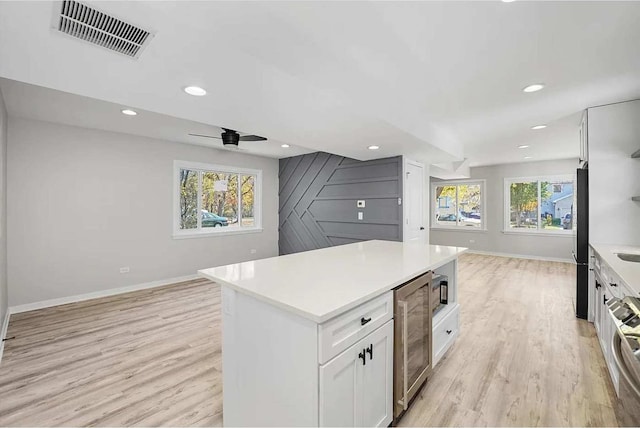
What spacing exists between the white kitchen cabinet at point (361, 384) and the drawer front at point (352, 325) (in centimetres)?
4

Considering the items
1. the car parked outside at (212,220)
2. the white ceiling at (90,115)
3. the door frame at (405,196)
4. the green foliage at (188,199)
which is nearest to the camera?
the white ceiling at (90,115)

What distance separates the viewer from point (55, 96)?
2936 millimetres

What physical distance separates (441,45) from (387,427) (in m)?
2.49

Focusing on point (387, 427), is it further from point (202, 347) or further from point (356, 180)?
point (356, 180)

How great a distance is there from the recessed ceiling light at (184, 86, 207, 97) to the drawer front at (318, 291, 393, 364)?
1.92 metres

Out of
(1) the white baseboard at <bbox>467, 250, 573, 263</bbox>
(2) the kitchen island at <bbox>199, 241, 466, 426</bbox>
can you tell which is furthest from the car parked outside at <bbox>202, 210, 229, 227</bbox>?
(1) the white baseboard at <bbox>467, 250, 573, 263</bbox>

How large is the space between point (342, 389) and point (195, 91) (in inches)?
86.8

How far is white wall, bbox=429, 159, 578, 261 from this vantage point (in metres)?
6.84

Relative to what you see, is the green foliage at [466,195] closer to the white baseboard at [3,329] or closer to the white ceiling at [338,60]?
the white ceiling at [338,60]

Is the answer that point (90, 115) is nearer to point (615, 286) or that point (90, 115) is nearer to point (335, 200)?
point (335, 200)

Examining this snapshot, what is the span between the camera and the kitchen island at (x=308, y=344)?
1.20m

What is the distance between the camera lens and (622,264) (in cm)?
213

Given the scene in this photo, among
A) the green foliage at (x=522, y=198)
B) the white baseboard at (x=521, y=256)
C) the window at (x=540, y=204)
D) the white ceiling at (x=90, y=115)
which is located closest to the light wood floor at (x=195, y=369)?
the white ceiling at (x=90, y=115)

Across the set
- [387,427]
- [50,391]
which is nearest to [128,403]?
[50,391]
